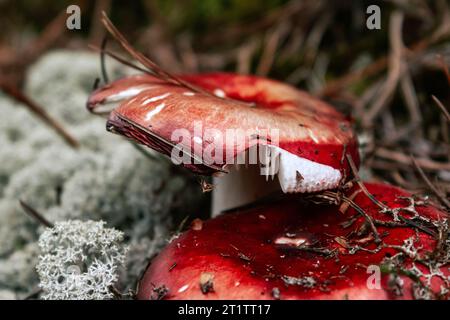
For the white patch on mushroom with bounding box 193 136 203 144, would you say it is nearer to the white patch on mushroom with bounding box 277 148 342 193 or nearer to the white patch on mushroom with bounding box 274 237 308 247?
the white patch on mushroom with bounding box 277 148 342 193

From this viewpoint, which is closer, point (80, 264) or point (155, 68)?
point (80, 264)

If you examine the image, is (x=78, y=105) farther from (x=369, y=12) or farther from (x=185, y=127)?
(x=369, y=12)

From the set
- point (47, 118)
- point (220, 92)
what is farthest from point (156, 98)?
point (47, 118)

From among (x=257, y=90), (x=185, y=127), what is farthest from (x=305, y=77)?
(x=185, y=127)

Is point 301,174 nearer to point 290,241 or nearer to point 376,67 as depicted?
point 290,241

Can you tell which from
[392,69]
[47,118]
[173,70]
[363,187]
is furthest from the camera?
[173,70]

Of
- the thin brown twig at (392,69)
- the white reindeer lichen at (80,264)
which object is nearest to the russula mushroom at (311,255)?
the white reindeer lichen at (80,264)
